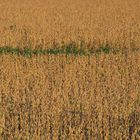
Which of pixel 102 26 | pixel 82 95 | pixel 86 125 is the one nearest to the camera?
pixel 86 125

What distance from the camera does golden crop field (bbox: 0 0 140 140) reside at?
19.1 ft

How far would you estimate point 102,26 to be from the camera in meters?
14.2

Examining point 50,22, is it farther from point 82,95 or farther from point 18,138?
point 18,138

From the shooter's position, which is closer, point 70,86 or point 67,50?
point 70,86

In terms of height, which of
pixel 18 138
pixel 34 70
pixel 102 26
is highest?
pixel 102 26

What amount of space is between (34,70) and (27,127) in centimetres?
280

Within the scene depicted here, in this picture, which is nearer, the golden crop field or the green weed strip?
the golden crop field

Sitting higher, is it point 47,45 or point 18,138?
point 47,45

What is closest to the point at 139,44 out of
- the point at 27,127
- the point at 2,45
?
the point at 2,45

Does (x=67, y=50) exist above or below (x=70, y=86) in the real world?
above

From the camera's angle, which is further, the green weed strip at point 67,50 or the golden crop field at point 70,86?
the green weed strip at point 67,50

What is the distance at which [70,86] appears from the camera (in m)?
7.36

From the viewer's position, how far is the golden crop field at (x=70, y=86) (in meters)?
5.84

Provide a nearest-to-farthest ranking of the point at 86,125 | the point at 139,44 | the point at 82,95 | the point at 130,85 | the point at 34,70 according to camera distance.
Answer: the point at 86,125 < the point at 82,95 < the point at 130,85 < the point at 34,70 < the point at 139,44
